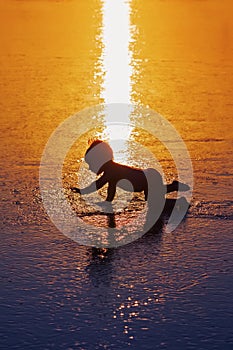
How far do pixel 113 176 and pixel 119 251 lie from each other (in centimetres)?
108

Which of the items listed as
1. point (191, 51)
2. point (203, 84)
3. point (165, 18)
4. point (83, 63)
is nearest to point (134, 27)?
point (165, 18)

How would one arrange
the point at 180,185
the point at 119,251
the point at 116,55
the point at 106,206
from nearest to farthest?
the point at 119,251, the point at 106,206, the point at 180,185, the point at 116,55

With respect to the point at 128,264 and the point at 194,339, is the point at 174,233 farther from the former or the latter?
the point at 194,339

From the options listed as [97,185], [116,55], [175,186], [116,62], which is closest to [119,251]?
[97,185]

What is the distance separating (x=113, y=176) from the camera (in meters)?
6.90

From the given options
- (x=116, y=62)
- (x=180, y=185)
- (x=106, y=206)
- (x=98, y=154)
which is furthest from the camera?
(x=116, y=62)

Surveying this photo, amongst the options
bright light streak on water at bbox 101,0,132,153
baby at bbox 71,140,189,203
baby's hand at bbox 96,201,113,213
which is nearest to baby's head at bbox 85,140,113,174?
baby at bbox 71,140,189,203

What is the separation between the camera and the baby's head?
684cm

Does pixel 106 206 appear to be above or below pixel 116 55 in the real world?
below

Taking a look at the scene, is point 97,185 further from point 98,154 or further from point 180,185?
point 180,185

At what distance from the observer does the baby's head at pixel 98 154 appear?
6.84m

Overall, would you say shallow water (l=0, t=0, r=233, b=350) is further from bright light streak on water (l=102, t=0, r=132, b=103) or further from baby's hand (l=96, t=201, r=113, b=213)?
baby's hand (l=96, t=201, r=113, b=213)

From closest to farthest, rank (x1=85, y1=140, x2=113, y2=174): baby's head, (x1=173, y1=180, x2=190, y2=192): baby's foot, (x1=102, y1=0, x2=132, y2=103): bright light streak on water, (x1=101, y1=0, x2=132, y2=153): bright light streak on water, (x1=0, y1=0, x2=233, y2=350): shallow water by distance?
(x1=0, y1=0, x2=233, y2=350): shallow water < (x1=85, y1=140, x2=113, y2=174): baby's head < (x1=173, y1=180, x2=190, y2=192): baby's foot < (x1=101, y1=0, x2=132, y2=153): bright light streak on water < (x1=102, y1=0, x2=132, y2=103): bright light streak on water

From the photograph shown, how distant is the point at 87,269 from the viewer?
559 centimetres
